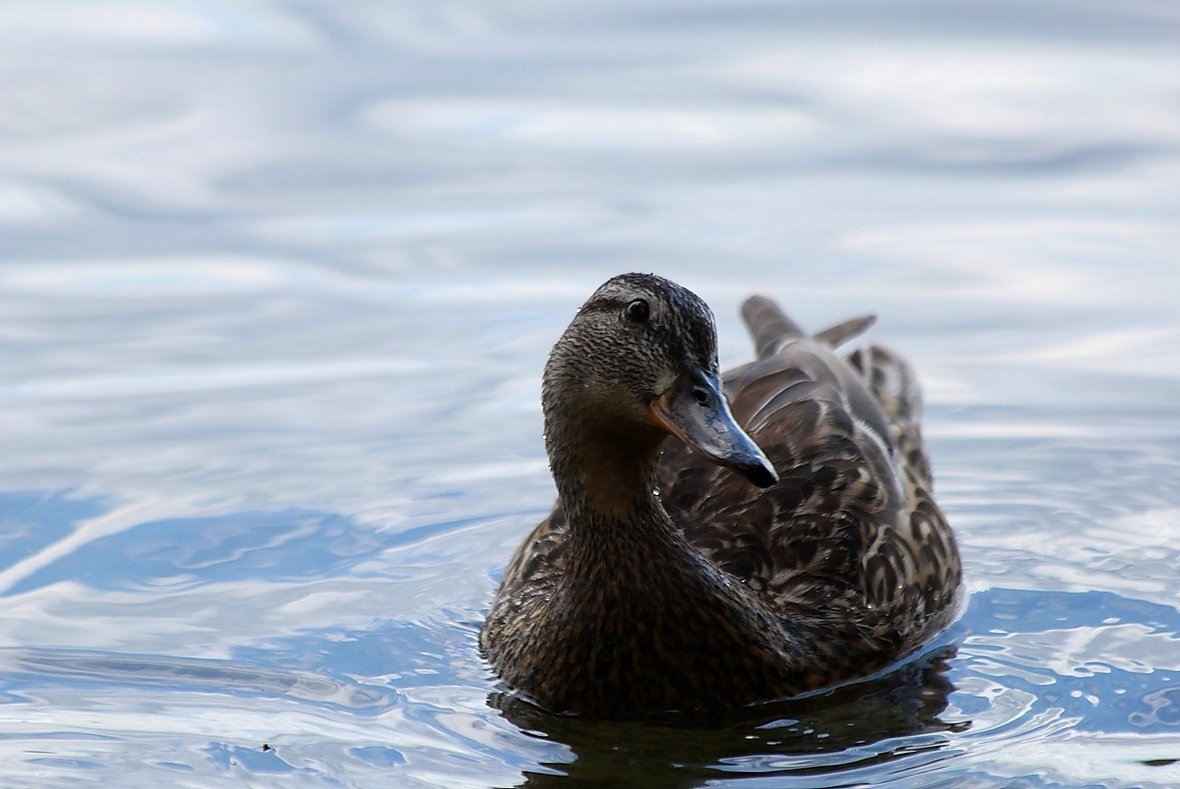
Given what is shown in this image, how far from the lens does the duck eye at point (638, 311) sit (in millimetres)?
6828

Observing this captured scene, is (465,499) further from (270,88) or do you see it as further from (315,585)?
(270,88)

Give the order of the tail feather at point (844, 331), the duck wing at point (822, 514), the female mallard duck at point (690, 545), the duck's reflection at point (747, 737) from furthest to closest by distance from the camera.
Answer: the tail feather at point (844, 331) → the duck wing at point (822, 514) → the female mallard duck at point (690, 545) → the duck's reflection at point (747, 737)

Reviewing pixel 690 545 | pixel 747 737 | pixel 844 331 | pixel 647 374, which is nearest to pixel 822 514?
pixel 690 545

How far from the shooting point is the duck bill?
6465 millimetres

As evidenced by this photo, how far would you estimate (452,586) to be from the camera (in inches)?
329

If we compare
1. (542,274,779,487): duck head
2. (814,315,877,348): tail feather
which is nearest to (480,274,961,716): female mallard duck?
(542,274,779,487): duck head

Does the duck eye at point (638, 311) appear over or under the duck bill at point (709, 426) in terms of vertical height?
over

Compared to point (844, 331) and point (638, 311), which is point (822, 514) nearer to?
point (638, 311)

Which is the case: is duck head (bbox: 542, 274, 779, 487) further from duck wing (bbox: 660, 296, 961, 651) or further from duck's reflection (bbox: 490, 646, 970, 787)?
duck's reflection (bbox: 490, 646, 970, 787)

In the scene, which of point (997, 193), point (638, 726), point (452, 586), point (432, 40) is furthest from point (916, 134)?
point (638, 726)

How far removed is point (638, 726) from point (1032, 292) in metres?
4.97

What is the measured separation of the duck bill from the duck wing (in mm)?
977

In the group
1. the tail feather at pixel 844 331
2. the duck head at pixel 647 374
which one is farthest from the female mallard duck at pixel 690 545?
the tail feather at pixel 844 331

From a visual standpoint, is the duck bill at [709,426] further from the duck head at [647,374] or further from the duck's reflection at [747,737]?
the duck's reflection at [747,737]
